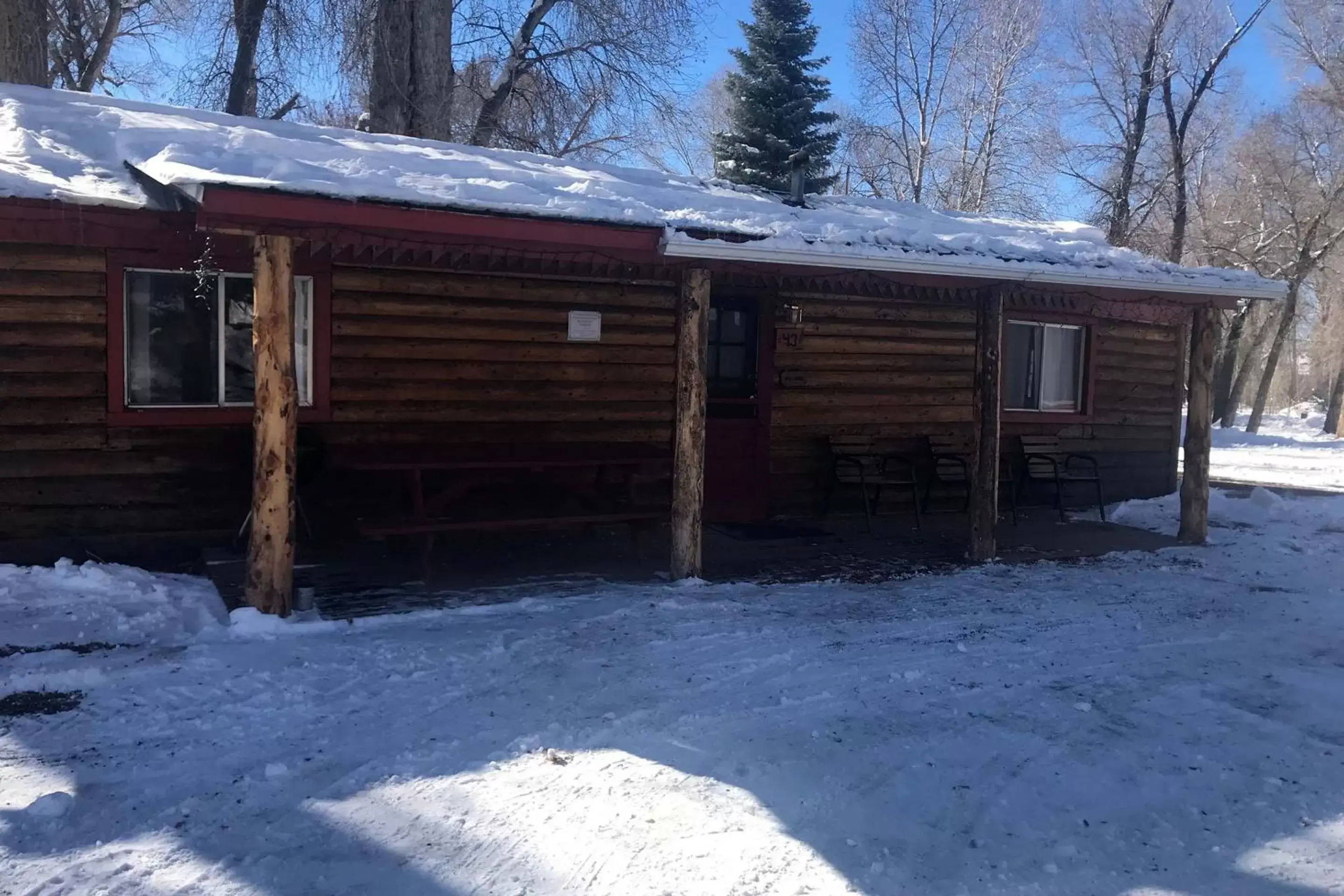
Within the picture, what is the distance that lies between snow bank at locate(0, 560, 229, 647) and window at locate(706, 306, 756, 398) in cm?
491

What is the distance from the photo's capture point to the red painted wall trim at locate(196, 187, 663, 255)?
17.5 feet

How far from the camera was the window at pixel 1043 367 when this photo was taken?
447 inches

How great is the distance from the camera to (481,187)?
636 centimetres

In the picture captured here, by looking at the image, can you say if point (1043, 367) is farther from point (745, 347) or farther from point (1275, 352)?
point (1275, 352)

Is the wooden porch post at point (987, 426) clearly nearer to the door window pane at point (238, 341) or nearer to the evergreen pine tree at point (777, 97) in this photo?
the door window pane at point (238, 341)

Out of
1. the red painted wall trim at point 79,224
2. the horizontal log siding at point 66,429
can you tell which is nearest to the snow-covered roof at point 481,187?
the red painted wall trim at point 79,224

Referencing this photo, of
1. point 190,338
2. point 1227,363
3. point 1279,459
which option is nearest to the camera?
point 190,338

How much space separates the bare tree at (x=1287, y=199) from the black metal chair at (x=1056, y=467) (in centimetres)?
2149

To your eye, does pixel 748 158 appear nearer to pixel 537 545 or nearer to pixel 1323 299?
pixel 537 545

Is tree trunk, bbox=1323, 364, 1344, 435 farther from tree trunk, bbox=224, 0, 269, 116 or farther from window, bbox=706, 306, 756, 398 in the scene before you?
tree trunk, bbox=224, 0, 269, 116

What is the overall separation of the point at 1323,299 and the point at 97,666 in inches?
1755

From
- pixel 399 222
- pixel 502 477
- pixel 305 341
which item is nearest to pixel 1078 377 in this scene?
pixel 502 477

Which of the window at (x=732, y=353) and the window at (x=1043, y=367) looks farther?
the window at (x=1043, y=367)

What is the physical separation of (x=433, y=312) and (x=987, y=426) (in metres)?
4.71
